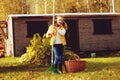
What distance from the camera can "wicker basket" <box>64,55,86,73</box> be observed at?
17.3 meters

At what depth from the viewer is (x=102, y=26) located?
117 feet

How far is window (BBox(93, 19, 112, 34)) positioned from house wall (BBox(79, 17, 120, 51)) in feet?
1.14

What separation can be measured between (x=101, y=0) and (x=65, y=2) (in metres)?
5.26

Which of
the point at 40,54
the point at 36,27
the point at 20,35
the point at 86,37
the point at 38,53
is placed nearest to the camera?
the point at 40,54

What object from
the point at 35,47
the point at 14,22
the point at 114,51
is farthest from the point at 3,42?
the point at 35,47

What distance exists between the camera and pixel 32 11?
72062 millimetres

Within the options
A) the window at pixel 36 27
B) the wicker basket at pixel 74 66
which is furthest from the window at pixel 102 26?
the wicker basket at pixel 74 66

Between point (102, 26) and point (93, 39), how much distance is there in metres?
1.35

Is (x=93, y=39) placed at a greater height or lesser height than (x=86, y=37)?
lesser

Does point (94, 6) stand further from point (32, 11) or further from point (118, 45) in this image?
point (118, 45)

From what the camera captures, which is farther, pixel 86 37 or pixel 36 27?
pixel 86 37

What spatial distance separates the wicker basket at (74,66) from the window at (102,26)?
1784 centimetres

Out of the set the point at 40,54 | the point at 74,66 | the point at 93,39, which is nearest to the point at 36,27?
the point at 93,39

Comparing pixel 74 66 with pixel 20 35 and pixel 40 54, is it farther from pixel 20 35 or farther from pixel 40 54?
pixel 20 35
